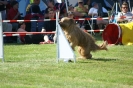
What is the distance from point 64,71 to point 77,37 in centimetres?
231

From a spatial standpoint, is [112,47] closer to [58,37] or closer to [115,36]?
[115,36]

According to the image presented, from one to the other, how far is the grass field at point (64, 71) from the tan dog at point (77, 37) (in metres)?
0.32

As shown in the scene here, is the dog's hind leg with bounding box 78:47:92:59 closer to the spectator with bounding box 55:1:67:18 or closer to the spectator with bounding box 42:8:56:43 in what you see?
the spectator with bounding box 42:8:56:43

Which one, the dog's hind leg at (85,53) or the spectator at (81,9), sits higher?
the spectator at (81,9)

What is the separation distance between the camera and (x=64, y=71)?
35.2 feet

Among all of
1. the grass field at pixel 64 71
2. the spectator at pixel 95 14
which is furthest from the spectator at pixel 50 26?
the grass field at pixel 64 71

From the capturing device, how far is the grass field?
9.38 metres

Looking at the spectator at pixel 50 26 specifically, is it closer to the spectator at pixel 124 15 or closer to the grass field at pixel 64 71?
the spectator at pixel 124 15

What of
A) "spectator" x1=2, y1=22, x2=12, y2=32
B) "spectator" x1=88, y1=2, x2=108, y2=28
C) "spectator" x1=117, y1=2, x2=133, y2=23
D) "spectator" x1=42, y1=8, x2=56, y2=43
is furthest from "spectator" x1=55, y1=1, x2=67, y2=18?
"spectator" x1=2, y1=22, x2=12, y2=32

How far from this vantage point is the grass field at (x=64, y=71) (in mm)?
9375

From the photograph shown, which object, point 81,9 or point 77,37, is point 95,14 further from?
point 77,37

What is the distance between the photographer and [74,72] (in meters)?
10.6

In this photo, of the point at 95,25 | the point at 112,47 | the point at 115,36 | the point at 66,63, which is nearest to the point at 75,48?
the point at 66,63

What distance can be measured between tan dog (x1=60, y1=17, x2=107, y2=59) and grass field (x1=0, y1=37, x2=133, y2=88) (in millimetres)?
325
